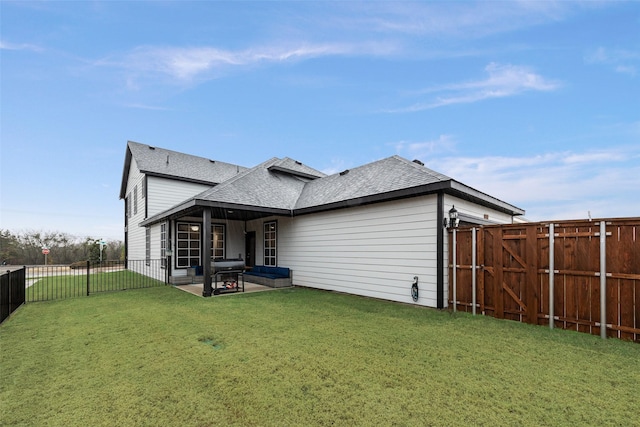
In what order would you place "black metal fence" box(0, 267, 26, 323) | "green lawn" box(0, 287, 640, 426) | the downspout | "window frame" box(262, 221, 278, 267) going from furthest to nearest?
"window frame" box(262, 221, 278, 267) → the downspout → "black metal fence" box(0, 267, 26, 323) → "green lawn" box(0, 287, 640, 426)

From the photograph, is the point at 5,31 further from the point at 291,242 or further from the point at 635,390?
the point at 635,390

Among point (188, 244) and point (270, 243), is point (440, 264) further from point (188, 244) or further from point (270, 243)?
point (188, 244)

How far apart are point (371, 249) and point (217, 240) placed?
25.8 ft

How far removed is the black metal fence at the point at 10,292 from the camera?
17.1 feet

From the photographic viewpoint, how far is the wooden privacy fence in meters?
4.04

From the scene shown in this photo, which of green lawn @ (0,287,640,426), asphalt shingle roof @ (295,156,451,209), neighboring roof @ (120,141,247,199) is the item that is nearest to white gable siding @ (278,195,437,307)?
asphalt shingle roof @ (295,156,451,209)

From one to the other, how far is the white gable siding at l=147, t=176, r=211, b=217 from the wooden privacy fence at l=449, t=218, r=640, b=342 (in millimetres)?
12973

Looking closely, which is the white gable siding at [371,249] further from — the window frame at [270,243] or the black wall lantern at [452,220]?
the window frame at [270,243]

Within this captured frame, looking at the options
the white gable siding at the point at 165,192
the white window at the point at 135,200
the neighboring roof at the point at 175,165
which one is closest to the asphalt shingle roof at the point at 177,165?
the neighboring roof at the point at 175,165

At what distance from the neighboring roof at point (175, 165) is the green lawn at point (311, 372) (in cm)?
946

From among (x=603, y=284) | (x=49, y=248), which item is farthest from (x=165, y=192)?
(x=49, y=248)

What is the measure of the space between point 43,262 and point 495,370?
32919mm

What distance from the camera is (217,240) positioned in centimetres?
1224

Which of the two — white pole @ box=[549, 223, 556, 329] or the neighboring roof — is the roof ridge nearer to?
the neighboring roof
